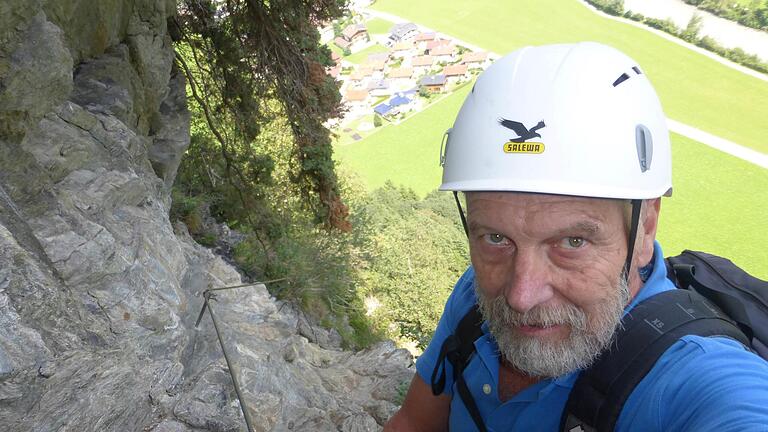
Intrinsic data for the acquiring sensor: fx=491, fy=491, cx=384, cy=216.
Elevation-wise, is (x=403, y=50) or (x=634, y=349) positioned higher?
(x=634, y=349)

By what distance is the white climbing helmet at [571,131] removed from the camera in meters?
1.85

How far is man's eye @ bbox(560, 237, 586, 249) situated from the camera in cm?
177

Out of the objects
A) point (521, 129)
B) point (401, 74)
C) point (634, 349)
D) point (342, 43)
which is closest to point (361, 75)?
point (401, 74)

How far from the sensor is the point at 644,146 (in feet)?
6.31

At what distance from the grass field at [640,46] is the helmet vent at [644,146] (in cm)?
5822

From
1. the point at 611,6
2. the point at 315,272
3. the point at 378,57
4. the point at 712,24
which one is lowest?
the point at 712,24

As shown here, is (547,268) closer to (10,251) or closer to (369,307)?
(10,251)

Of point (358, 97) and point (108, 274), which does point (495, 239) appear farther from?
point (358, 97)

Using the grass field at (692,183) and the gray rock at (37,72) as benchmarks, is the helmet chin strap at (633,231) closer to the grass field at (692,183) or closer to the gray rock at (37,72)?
the gray rock at (37,72)

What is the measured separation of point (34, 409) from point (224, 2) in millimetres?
7146

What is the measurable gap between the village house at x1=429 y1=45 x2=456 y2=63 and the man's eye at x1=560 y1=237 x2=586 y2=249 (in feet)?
210

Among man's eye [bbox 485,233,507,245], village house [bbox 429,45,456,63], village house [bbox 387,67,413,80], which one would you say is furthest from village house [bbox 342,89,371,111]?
man's eye [bbox 485,233,507,245]

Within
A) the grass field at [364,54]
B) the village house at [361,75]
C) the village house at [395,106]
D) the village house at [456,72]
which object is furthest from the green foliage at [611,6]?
the village house at [361,75]

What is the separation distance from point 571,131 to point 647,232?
52 centimetres
